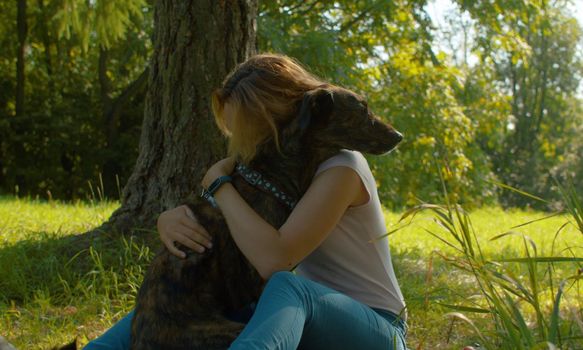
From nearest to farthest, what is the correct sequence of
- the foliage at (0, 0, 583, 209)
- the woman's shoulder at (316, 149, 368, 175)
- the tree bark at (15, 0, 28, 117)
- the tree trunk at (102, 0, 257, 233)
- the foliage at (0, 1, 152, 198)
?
the woman's shoulder at (316, 149, 368, 175), the tree trunk at (102, 0, 257, 233), the foliage at (0, 0, 583, 209), the foliage at (0, 1, 152, 198), the tree bark at (15, 0, 28, 117)

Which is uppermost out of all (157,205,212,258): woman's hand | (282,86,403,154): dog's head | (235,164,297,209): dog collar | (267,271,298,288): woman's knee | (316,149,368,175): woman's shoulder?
(282,86,403,154): dog's head

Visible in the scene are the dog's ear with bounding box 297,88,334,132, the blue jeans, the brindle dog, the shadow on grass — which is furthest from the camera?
the shadow on grass

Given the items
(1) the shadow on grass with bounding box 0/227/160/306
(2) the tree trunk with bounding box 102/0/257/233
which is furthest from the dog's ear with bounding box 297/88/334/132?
(2) the tree trunk with bounding box 102/0/257/233

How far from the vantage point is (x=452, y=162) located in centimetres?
1736

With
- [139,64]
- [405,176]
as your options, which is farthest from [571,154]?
[139,64]

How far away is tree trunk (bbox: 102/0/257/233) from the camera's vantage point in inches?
191

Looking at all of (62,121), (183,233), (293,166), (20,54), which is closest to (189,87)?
(293,166)

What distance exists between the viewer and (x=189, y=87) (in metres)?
4.90

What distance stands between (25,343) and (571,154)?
3723cm

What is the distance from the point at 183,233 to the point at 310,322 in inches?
24.8

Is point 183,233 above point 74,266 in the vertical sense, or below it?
above

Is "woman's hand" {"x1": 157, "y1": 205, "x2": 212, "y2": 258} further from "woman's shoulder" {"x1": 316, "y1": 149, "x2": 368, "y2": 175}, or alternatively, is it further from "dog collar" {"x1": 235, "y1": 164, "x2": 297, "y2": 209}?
"woman's shoulder" {"x1": 316, "y1": 149, "x2": 368, "y2": 175}

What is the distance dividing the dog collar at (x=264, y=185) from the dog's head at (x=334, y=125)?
6.1 inches

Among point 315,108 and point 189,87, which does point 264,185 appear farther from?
point 189,87
